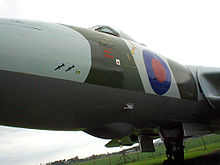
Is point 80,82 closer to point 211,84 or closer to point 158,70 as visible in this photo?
point 158,70

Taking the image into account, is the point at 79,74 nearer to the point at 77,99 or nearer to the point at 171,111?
the point at 77,99

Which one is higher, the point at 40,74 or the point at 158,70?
the point at 158,70

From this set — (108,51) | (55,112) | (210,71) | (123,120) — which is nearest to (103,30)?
(108,51)

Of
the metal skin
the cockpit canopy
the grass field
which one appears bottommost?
the grass field

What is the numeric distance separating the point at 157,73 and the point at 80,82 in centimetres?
167

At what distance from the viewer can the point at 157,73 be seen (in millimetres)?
3861

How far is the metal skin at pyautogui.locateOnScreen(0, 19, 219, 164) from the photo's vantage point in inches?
93.7

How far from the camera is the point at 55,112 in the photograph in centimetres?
271

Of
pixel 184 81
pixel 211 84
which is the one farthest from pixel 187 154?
pixel 184 81

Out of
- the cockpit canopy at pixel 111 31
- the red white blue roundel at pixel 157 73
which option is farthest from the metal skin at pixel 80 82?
the cockpit canopy at pixel 111 31

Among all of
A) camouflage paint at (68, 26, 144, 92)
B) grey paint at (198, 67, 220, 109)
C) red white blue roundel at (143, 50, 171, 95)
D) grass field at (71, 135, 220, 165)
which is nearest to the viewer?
camouflage paint at (68, 26, 144, 92)

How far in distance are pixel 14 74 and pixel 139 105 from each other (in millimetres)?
2034

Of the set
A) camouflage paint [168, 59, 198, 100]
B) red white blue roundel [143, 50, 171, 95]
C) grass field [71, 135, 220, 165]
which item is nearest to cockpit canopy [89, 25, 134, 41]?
red white blue roundel [143, 50, 171, 95]

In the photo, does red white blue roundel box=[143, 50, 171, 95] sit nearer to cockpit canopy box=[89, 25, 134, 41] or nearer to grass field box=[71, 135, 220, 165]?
cockpit canopy box=[89, 25, 134, 41]
